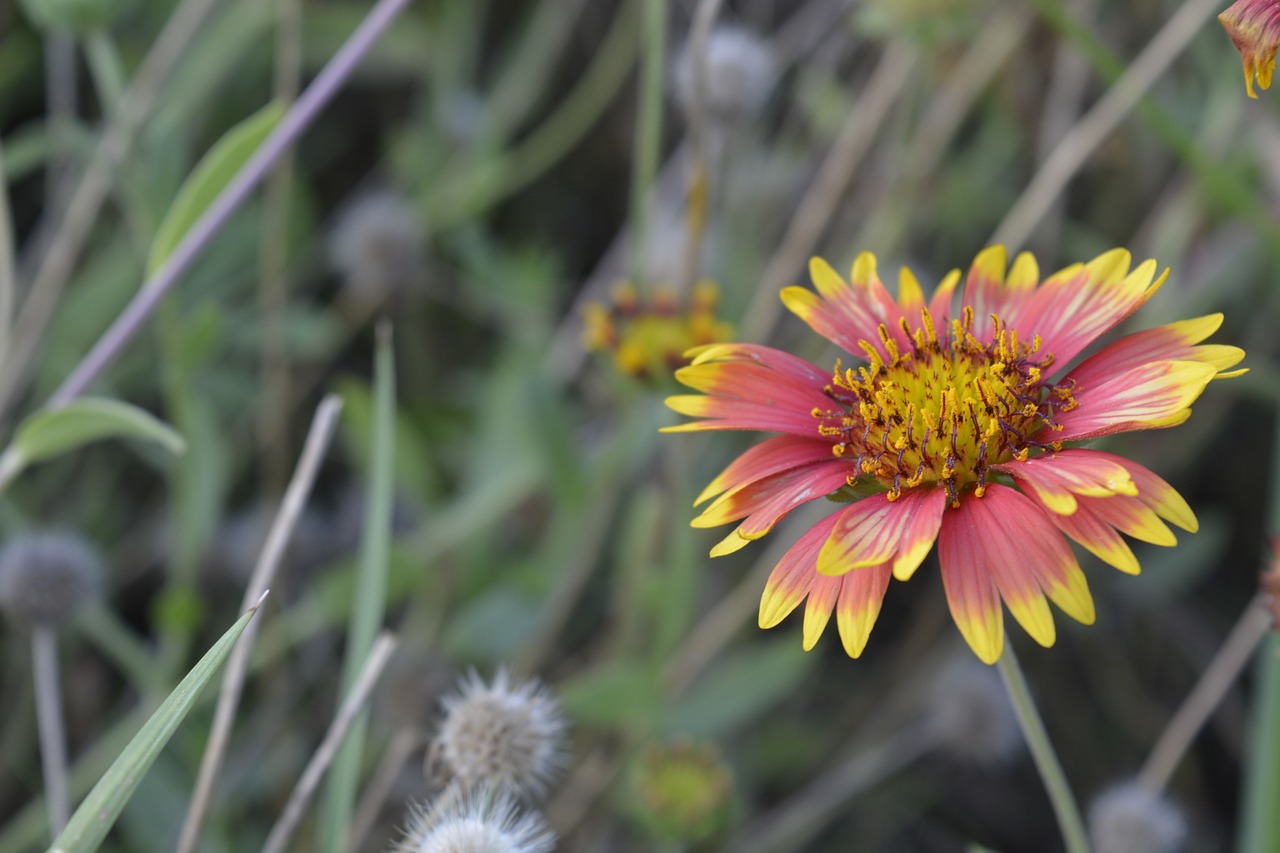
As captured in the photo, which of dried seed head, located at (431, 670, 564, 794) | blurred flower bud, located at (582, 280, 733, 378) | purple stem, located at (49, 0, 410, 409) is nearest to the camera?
dried seed head, located at (431, 670, 564, 794)

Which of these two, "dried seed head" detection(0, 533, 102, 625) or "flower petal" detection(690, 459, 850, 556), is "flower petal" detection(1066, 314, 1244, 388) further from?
"dried seed head" detection(0, 533, 102, 625)

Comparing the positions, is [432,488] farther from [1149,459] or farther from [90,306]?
[1149,459]

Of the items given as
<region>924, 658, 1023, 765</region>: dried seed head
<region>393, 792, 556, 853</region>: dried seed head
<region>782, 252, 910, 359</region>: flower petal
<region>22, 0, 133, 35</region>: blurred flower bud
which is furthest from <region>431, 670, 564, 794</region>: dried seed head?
<region>22, 0, 133, 35</region>: blurred flower bud

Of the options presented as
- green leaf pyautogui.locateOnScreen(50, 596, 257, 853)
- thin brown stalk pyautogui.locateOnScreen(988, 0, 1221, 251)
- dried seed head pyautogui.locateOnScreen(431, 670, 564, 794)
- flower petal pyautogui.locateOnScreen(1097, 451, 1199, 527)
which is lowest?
green leaf pyautogui.locateOnScreen(50, 596, 257, 853)

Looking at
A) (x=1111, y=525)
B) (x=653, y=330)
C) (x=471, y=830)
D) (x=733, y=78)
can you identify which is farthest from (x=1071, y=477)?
(x=733, y=78)

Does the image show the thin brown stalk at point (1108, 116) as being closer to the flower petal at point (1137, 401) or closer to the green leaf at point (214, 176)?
the flower petal at point (1137, 401)

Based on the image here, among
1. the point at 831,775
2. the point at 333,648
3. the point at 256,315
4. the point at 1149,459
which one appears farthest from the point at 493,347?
the point at 1149,459

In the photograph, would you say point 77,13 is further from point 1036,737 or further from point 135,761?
point 1036,737
